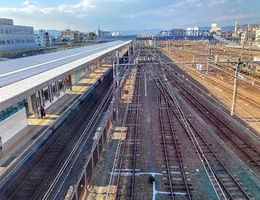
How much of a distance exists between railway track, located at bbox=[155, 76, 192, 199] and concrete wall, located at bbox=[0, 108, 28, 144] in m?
6.81

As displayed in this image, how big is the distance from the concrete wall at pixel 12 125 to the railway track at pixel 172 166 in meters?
6.81

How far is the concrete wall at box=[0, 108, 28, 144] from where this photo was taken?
9553 millimetres

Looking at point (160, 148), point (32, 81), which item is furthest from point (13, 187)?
point (160, 148)

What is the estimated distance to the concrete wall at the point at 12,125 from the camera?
9.55 metres

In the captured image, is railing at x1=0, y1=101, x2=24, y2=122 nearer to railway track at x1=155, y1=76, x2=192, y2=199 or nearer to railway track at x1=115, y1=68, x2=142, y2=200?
railway track at x1=115, y1=68, x2=142, y2=200

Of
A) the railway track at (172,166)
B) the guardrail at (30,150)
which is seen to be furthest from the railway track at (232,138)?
the guardrail at (30,150)

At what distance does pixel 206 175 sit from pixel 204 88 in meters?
13.6

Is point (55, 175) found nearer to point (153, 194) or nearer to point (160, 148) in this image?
point (153, 194)

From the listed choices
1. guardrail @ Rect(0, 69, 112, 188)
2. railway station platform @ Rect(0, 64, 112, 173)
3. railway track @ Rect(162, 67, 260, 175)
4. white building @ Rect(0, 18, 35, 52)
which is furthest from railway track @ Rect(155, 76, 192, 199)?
white building @ Rect(0, 18, 35, 52)

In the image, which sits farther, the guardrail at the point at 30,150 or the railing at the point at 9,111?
the railing at the point at 9,111

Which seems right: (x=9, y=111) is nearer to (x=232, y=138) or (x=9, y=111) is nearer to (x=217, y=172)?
(x=217, y=172)

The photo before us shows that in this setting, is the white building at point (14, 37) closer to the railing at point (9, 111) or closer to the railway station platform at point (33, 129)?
the railway station platform at point (33, 129)

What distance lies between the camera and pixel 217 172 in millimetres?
7883

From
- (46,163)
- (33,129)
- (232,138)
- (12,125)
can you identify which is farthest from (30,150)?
(232,138)
